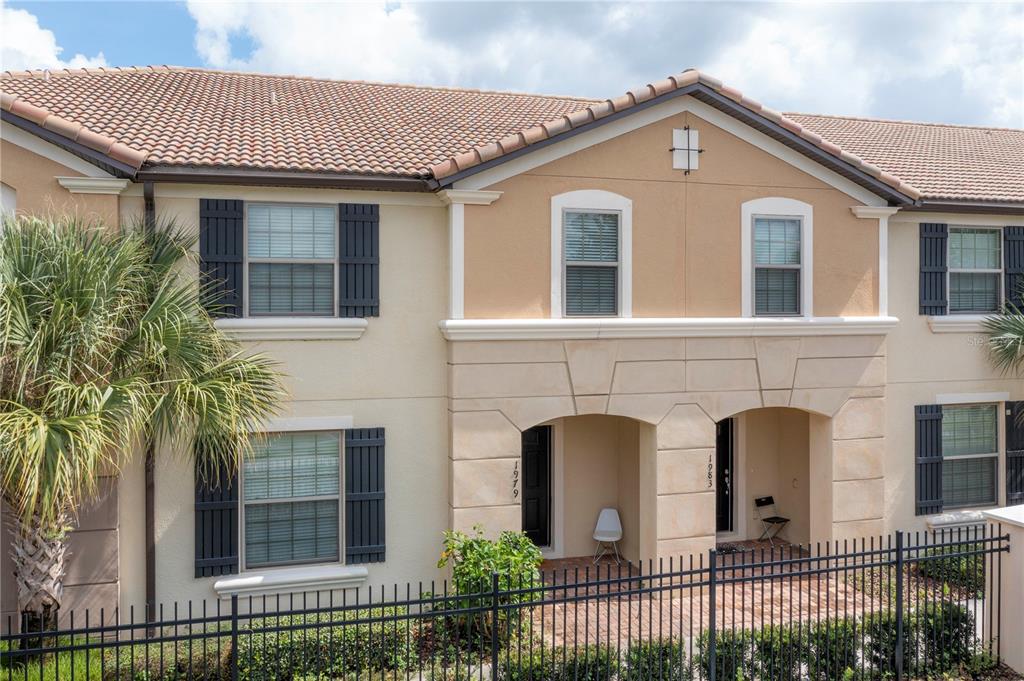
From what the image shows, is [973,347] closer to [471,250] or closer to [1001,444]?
[1001,444]

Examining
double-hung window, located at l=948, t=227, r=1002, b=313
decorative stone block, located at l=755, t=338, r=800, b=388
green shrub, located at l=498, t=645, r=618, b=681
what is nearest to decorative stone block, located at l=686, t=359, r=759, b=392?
decorative stone block, located at l=755, t=338, r=800, b=388

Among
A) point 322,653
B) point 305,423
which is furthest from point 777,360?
point 322,653

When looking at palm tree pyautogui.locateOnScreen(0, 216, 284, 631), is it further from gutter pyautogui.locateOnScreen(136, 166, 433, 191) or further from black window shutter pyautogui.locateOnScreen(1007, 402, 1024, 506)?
black window shutter pyautogui.locateOnScreen(1007, 402, 1024, 506)

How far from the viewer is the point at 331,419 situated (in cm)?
1109

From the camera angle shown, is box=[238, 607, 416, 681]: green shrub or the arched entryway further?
the arched entryway

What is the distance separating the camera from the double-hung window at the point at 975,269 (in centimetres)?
1392

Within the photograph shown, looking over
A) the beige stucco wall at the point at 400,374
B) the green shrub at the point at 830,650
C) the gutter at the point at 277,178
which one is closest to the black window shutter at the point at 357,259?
the beige stucco wall at the point at 400,374

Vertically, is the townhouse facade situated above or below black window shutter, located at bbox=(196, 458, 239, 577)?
above

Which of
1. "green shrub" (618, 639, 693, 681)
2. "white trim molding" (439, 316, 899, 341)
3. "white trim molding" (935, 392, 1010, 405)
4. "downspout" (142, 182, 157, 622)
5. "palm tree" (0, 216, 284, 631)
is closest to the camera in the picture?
"palm tree" (0, 216, 284, 631)

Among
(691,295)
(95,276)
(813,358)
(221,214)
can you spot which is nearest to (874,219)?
(813,358)

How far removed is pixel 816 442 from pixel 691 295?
11.6 ft

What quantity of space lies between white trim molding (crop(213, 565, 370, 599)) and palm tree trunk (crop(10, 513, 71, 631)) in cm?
210

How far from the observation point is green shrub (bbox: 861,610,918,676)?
9.60 meters

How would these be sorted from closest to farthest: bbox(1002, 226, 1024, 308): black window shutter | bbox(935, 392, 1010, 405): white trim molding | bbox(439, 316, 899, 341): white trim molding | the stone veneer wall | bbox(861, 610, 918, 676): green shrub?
bbox(861, 610, 918, 676): green shrub < bbox(439, 316, 899, 341): white trim molding < the stone veneer wall < bbox(935, 392, 1010, 405): white trim molding < bbox(1002, 226, 1024, 308): black window shutter
